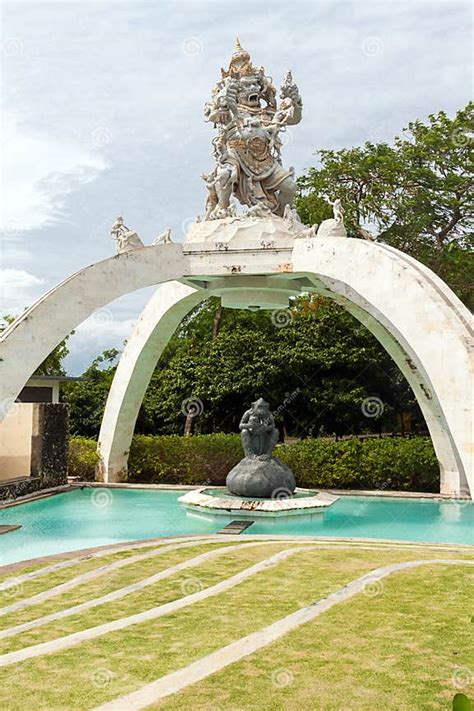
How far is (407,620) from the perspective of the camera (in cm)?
625

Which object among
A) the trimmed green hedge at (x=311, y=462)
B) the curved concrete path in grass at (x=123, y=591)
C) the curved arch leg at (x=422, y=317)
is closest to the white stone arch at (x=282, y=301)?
the curved arch leg at (x=422, y=317)

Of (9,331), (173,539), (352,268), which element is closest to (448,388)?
(352,268)

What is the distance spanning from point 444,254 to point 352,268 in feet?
27.0

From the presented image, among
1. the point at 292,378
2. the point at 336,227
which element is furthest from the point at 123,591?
the point at 292,378

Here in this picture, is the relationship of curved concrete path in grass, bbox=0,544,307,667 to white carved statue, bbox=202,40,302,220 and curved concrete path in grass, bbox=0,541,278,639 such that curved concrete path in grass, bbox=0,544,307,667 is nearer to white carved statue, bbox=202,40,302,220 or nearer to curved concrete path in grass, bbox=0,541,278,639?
curved concrete path in grass, bbox=0,541,278,639

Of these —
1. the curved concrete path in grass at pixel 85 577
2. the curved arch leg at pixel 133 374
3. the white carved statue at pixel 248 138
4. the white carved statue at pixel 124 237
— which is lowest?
the curved concrete path in grass at pixel 85 577

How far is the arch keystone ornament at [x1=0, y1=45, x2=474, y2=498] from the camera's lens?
12734mm

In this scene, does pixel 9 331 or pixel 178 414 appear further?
pixel 178 414

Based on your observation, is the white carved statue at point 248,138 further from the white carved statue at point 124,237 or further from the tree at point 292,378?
the tree at point 292,378

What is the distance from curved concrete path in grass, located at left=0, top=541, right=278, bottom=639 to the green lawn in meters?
0.11

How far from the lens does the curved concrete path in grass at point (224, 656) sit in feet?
15.4

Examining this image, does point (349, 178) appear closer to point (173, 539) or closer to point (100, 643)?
point (173, 539)

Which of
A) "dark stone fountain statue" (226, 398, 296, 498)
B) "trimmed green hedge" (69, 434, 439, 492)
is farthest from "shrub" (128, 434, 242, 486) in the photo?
"dark stone fountain statue" (226, 398, 296, 498)

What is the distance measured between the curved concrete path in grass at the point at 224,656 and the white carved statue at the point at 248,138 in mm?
10869
